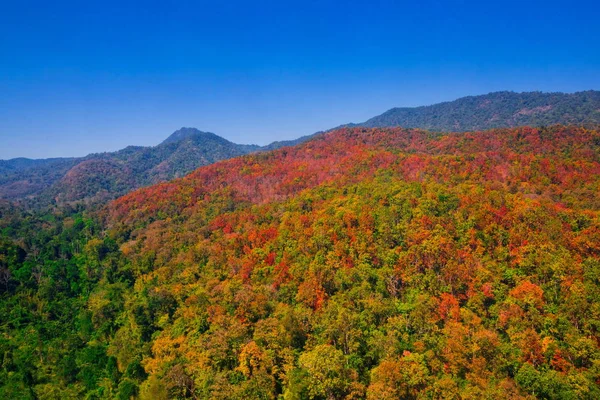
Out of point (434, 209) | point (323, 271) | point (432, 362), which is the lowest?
point (432, 362)

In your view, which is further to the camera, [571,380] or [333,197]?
[333,197]

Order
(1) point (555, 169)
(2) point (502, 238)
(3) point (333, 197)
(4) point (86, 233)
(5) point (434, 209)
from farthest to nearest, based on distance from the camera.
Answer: (4) point (86, 233) < (3) point (333, 197) < (1) point (555, 169) < (5) point (434, 209) < (2) point (502, 238)

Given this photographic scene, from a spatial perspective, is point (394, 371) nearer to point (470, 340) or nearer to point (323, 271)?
point (470, 340)

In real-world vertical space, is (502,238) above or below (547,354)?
above

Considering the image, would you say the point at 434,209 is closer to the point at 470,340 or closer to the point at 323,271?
the point at 323,271

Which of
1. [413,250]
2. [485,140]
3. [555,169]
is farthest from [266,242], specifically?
[485,140]

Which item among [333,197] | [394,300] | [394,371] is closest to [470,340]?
[394,371]

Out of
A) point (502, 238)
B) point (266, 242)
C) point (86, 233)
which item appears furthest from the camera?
point (86, 233)
